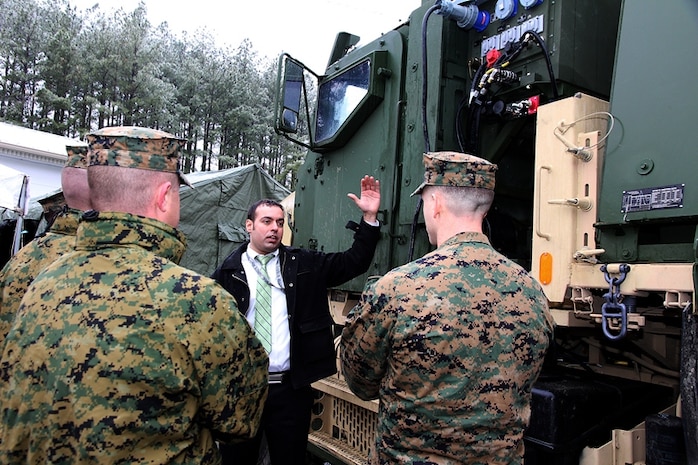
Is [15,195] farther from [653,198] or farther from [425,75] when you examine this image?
[653,198]

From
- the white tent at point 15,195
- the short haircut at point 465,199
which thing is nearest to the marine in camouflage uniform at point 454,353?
the short haircut at point 465,199

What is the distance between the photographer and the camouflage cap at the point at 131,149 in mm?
1516

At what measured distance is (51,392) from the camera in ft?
4.32

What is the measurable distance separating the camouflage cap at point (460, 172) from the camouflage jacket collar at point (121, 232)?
97cm

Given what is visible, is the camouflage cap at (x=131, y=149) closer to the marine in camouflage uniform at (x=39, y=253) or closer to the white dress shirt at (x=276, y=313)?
the marine in camouflage uniform at (x=39, y=253)

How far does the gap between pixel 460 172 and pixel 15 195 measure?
8.21 meters

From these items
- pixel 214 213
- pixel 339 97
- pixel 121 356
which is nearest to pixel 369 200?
pixel 339 97

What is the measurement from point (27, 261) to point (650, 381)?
3110mm

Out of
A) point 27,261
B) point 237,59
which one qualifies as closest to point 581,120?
point 27,261

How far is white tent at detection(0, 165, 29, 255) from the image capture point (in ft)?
25.8

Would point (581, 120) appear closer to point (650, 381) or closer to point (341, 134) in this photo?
point (650, 381)

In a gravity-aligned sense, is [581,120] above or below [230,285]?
above

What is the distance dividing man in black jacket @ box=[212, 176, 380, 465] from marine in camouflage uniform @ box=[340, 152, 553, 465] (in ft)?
2.83

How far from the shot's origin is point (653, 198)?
2.03 m
